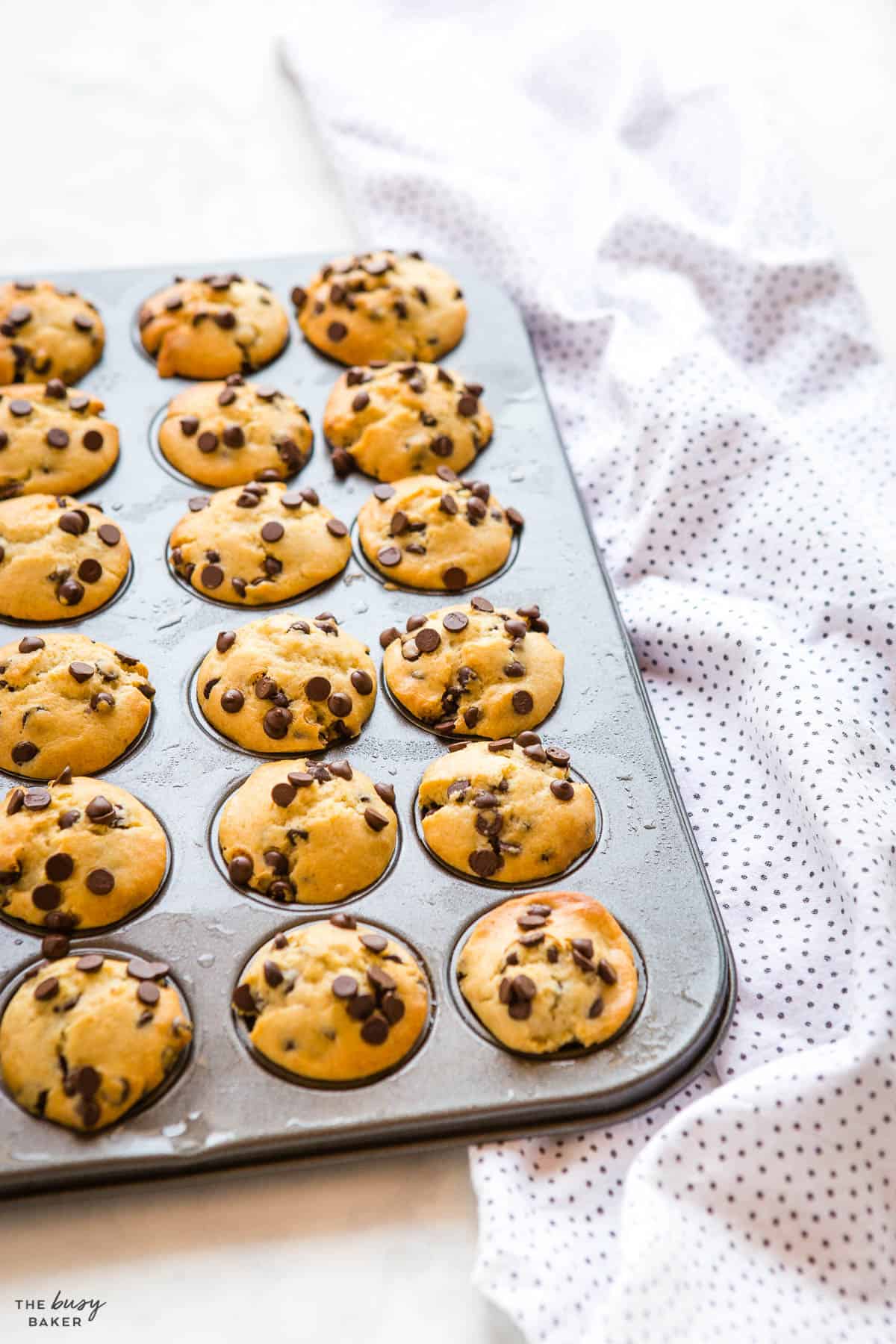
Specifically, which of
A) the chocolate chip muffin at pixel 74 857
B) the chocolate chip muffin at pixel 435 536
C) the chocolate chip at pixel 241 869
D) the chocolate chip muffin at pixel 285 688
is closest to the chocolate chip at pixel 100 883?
the chocolate chip muffin at pixel 74 857

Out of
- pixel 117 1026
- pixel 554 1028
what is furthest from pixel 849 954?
pixel 117 1026

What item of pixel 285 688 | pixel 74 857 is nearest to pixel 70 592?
pixel 285 688

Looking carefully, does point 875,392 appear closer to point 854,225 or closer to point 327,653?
point 854,225

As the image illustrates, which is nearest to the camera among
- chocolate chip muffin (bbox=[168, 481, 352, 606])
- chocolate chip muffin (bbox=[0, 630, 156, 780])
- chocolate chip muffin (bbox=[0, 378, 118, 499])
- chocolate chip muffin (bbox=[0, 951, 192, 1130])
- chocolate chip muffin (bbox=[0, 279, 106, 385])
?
chocolate chip muffin (bbox=[0, 951, 192, 1130])

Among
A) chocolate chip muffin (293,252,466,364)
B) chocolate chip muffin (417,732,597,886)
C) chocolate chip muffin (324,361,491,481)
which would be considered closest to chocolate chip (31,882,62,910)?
chocolate chip muffin (417,732,597,886)

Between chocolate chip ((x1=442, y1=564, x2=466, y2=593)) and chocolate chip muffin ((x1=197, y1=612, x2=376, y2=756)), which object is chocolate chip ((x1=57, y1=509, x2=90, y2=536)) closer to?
chocolate chip muffin ((x1=197, y1=612, x2=376, y2=756))

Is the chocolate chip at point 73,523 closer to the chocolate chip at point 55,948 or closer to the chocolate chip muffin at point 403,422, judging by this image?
the chocolate chip muffin at point 403,422

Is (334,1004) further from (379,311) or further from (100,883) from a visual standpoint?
(379,311)
